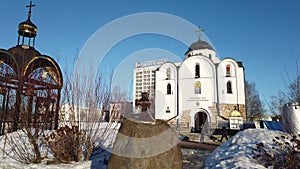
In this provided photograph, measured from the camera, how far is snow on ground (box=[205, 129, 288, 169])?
4.61 metres

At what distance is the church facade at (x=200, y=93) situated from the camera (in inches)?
953

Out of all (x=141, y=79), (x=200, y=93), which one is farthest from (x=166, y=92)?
(x=141, y=79)

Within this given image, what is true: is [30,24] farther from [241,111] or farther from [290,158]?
[241,111]

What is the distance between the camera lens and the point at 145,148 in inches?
160

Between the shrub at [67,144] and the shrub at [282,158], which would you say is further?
the shrub at [67,144]

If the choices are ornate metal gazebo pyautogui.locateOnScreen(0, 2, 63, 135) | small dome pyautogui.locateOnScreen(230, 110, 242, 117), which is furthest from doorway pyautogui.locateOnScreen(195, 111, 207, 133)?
ornate metal gazebo pyautogui.locateOnScreen(0, 2, 63, 135)

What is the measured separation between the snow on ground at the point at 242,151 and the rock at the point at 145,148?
1.29 m

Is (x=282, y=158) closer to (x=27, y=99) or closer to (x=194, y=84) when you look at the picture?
(x=27, y=99)

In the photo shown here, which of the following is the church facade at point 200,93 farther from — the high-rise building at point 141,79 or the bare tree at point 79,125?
the bare tree at point 79,125

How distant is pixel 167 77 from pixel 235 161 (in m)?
23.0

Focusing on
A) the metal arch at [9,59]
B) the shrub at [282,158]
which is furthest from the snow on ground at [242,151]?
the metal arch at [9,59]

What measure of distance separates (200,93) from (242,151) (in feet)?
66.6

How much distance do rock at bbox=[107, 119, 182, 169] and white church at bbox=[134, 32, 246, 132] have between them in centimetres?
1959

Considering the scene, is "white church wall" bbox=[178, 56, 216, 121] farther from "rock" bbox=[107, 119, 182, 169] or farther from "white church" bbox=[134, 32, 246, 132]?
"rock" bbox=[107, 119, 182, 169]
